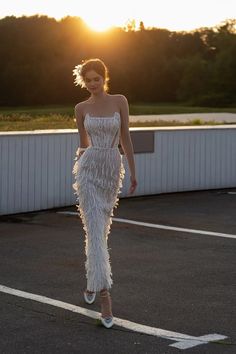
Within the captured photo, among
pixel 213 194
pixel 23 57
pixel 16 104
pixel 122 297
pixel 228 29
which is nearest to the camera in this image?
pixel 122 297

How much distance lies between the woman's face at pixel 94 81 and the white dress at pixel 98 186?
0.69 feet

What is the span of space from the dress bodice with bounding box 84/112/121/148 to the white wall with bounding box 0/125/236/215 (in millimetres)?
6133

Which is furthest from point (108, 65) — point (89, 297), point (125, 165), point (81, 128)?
point (81, 128)

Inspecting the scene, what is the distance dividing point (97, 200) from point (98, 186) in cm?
11

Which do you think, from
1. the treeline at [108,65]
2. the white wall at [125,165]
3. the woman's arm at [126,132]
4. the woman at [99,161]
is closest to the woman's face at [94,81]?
the woman at [99,161]

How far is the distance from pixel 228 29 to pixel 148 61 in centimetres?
2149

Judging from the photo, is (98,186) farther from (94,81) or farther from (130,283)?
(130,283)

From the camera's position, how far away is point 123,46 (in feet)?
305

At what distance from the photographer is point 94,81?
6852 millimetres

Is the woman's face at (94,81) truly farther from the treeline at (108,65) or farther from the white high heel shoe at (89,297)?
the treeline at (108,65)

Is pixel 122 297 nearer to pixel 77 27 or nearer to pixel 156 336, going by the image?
pixel 156 336

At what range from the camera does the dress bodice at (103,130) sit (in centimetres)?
689

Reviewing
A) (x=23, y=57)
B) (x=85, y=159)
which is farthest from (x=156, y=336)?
(x=23, y=57)

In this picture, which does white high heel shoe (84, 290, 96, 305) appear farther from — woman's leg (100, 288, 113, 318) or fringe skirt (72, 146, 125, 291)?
woman's leg (100, 288, 113, 318)
